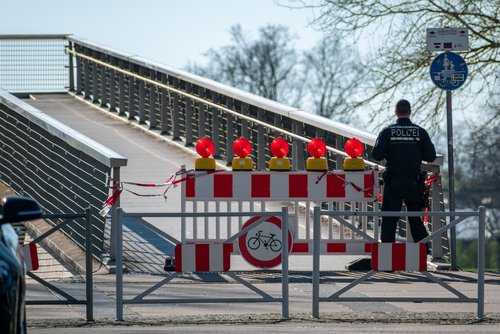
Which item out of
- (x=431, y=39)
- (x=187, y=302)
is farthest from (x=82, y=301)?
(x=431, y=39)

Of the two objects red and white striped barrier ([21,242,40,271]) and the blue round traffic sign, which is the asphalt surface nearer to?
red and white striped barrier ([21,242,40,271])

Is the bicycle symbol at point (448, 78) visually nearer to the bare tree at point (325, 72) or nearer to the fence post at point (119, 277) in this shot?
the fence post at point (119, 277)

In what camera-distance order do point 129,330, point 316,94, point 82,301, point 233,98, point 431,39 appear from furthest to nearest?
point 316,94
point 233,98
point 431,39
point 82,301
point 129,330

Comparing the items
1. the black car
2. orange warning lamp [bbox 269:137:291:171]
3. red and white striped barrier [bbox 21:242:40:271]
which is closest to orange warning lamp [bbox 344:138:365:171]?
orange warning lamp [bbox 269:137:291:171]

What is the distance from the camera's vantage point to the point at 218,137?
2353cm

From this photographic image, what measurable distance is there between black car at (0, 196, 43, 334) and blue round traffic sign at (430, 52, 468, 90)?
8.75 metres

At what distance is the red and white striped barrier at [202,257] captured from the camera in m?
11.9

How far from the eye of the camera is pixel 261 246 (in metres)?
14.7

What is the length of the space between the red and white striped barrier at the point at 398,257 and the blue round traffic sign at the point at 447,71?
4668 mm

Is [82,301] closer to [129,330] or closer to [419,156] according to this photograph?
[129,330]

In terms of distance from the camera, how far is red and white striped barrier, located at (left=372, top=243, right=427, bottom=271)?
1210 cm

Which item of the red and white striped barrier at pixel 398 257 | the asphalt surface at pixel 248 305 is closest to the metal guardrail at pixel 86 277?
the asphalt surface at pixel 248 305

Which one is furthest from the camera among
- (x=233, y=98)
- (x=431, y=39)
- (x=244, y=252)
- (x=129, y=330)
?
(x=233, y=98)

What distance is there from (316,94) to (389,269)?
5407 cm
